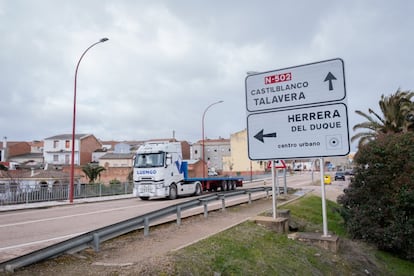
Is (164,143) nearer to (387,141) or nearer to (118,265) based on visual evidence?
(387,141)

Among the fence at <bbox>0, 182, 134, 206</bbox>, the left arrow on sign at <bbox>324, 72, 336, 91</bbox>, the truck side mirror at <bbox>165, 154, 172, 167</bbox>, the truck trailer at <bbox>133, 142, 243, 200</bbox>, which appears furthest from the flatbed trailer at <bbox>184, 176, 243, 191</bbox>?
the left arrow on sign at <bbox>324, 72, 336, 91</bbox>

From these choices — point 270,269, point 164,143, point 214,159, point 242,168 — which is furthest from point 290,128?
point 214,159

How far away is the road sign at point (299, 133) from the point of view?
8.12 m

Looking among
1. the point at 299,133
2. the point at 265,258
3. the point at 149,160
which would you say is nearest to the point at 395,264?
the point at 299,133

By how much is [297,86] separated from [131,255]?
19.0 feet

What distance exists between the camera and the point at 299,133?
868 centimetres

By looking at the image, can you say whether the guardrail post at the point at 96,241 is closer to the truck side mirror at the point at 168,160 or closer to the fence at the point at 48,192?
the truck side mirror at the point at 168,160

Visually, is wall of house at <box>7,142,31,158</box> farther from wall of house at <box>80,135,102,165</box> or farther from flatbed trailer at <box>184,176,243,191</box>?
flatbed trailer at <box>184,176,243,191</box>

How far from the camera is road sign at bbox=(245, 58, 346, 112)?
828 cm

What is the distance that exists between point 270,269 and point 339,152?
3.27 metres

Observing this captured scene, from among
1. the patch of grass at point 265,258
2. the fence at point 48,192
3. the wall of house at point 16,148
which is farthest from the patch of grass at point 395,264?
the wall of house at point 16,148

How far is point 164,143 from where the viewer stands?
69.3ft

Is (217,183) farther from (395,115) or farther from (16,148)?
(16,148)

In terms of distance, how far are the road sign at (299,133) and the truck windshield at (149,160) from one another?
11539 millimetres
